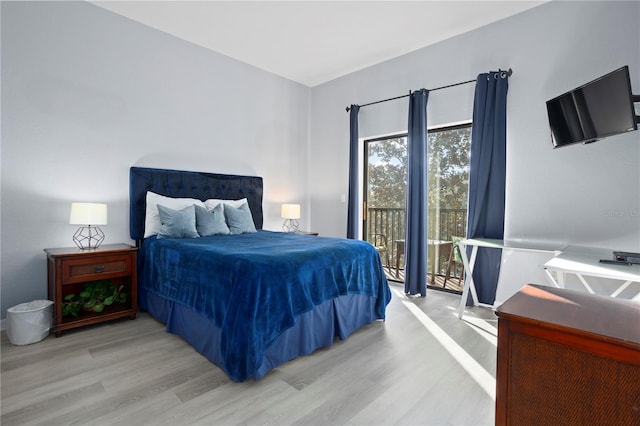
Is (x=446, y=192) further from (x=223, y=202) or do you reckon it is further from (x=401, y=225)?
(x=223, y=202)

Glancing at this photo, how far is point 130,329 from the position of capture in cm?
277

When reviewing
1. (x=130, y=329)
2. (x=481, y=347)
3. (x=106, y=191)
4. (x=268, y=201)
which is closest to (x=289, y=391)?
(x=481, y=347)

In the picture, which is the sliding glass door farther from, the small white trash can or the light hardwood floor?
the small white trash can

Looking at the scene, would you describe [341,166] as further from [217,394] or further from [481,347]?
[217,394]

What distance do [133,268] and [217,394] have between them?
65.9 inches

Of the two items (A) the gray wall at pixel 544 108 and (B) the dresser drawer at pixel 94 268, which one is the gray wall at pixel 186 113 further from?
(B) the dresser drawer at pixel 94 268

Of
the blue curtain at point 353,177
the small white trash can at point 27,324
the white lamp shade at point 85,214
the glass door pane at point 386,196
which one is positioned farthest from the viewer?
the blue curtain at point 353,177

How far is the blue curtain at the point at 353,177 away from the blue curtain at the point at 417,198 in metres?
0.86

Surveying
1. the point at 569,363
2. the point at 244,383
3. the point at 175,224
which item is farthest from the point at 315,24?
the point at 569,363

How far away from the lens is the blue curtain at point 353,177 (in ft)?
15.2

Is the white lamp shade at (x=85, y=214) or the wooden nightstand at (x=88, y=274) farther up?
Result: the white lamp shade at (x=85, y=214)

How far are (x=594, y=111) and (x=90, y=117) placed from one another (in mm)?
4294

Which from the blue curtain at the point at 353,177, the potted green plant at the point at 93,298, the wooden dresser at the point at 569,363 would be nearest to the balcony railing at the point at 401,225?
the blue curtain at the point at 353,177

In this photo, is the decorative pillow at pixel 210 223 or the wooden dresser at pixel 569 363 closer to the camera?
the wooden dresser at pixel 569 363
